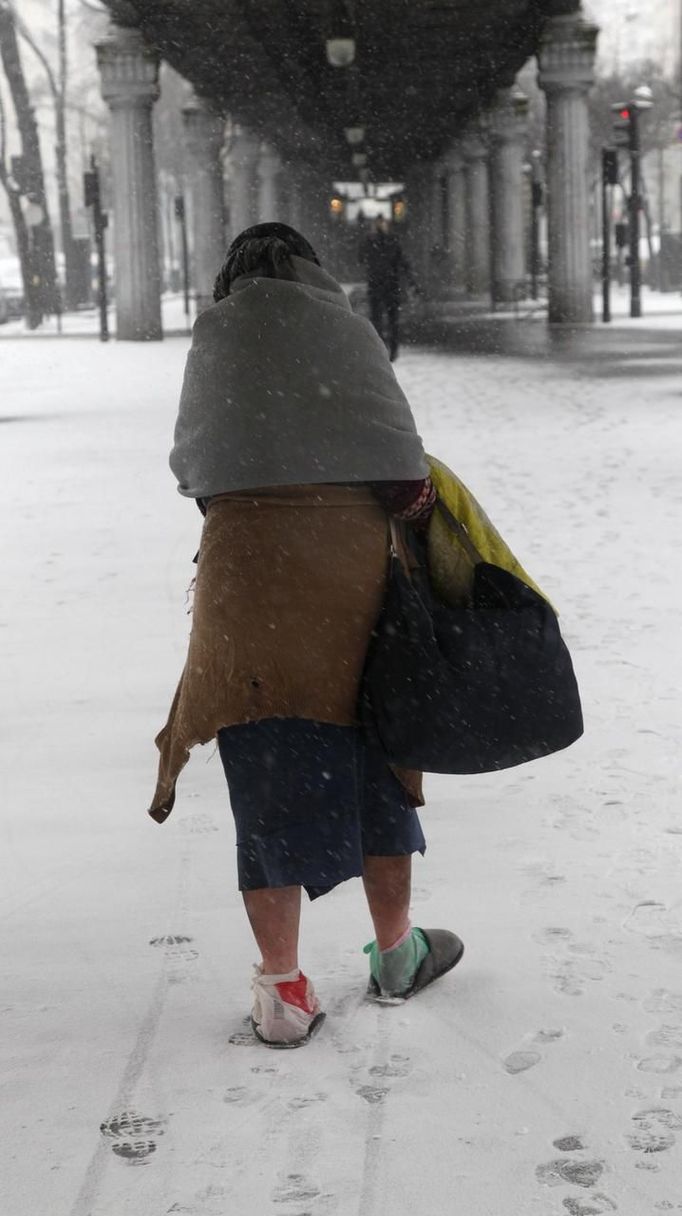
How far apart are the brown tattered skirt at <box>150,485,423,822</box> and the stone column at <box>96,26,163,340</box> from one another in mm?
25317

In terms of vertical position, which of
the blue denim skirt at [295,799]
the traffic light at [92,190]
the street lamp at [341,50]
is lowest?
the blue denim skirt at [295,799]

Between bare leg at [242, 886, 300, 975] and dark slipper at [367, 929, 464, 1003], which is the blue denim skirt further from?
dark slipper at [367, 929, 464, 1003]

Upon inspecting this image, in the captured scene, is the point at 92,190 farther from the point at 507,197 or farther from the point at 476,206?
the point at 476,206

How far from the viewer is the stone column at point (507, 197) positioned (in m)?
40.0

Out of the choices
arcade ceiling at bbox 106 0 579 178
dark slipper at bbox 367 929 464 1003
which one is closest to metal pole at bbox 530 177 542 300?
arcade ceiling at bbox 106 0 579 178

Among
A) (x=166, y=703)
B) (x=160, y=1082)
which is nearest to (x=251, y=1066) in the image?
(x=160, y=1082)

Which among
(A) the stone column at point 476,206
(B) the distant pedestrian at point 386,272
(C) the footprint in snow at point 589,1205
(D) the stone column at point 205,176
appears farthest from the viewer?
(A) the stone column at point 476,206

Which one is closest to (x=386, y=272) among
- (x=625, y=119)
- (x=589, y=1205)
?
(x=625, y=119)

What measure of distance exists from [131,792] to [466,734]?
212cm

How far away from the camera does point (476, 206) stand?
4591 centimetres

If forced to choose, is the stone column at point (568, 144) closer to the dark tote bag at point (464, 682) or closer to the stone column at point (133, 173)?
the stone column at point (133, 173)

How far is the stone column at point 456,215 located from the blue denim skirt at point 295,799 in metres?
45.7

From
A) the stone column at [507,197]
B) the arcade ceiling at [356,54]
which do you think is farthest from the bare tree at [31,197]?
the stone column at [507,197]

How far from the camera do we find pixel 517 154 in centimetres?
4075
